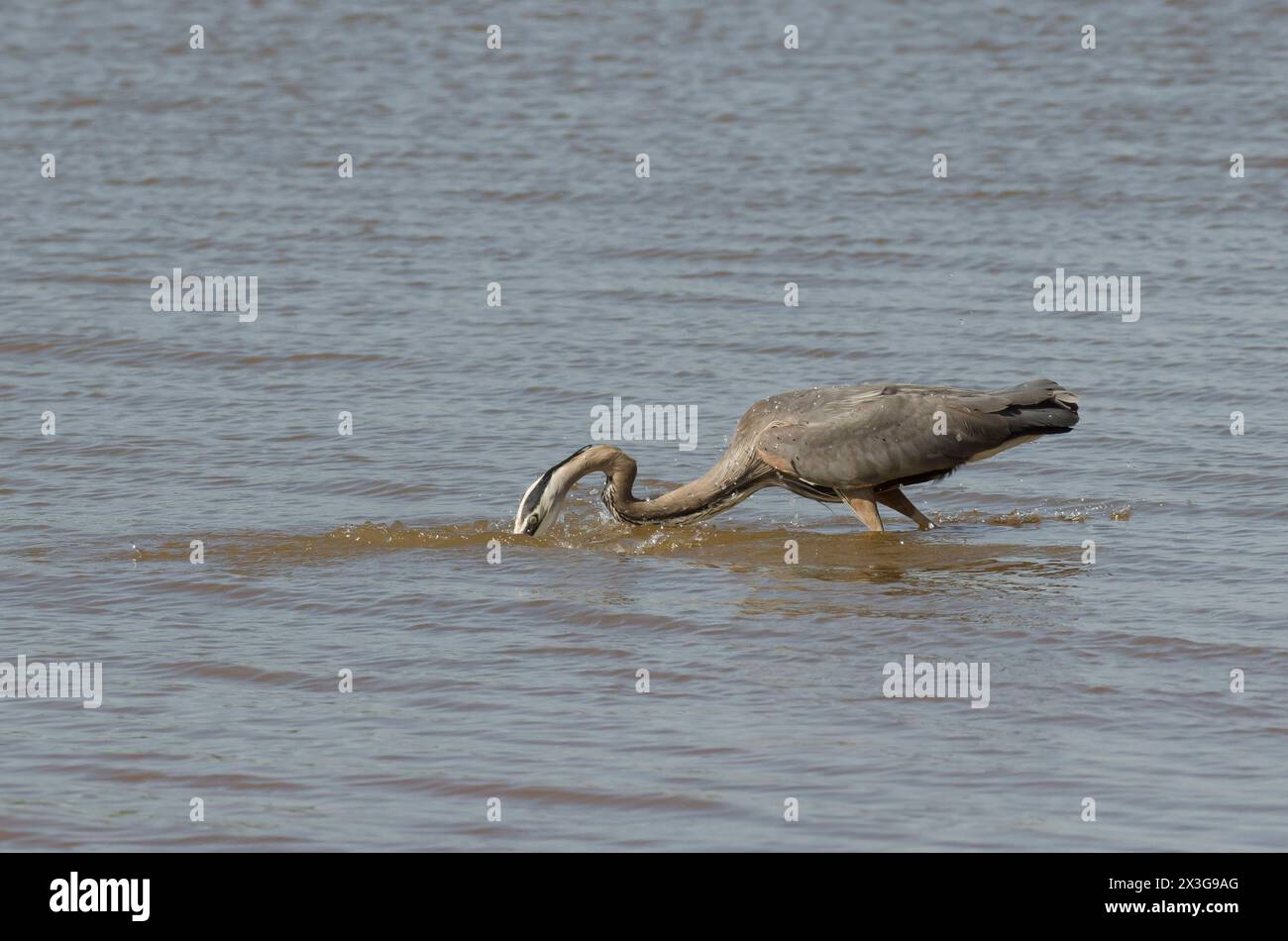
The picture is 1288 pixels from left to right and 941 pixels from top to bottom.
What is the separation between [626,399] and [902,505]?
2.85 meters

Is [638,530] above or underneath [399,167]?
underneath

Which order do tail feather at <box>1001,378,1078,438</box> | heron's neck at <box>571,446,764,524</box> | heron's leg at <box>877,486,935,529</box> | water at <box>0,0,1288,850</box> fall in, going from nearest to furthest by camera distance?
water at <box>0,0,1288,850</box>
tail feather at <box>1001,378,1078,438</box>
heron's neck at <box>571,446,764,524</box>
heron's leg at <box>877,486,935,529</box>

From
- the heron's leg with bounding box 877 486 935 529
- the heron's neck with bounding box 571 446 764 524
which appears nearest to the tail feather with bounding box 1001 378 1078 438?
the heron's leg with bounding box 877 486 935 529

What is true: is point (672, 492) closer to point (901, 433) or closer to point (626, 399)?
point (901, 433)

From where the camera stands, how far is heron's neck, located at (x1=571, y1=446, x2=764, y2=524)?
11602 millimetres

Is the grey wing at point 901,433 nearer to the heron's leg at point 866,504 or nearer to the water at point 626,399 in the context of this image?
the heron's leg at point 866,504

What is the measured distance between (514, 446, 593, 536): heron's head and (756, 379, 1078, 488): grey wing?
109 centimetres

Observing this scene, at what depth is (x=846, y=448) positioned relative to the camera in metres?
11.4

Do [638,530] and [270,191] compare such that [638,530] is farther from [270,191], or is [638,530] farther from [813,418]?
[270,191]

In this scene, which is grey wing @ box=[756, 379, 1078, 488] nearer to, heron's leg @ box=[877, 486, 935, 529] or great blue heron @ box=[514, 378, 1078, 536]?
great blue heron @ box=[514, 378, 1078, 536]

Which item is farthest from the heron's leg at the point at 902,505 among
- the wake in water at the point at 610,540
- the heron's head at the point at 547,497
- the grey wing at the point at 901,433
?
the heron's head at the point at 547,497

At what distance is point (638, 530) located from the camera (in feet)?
38.9
